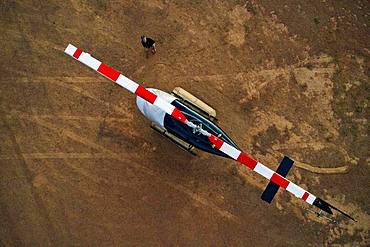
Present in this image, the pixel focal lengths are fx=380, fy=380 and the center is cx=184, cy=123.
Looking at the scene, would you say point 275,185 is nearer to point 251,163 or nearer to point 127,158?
point 251,163

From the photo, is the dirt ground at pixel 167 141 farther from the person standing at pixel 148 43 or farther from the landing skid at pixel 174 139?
the landing skid at pixel 174 139

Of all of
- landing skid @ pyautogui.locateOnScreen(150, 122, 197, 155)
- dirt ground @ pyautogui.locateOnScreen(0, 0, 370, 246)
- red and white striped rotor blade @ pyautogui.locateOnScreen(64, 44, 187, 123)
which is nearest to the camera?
red and white striped rotor blade @ pyautogui.locateOnScreen(64, 44, 187, 123)

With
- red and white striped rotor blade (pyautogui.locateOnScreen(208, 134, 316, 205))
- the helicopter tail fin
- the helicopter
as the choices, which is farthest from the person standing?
the helicopter tail fin

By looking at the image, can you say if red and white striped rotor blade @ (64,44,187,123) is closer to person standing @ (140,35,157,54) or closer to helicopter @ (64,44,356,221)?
helicopter @ (64,44,356,221)

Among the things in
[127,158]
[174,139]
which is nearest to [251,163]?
[174,139]

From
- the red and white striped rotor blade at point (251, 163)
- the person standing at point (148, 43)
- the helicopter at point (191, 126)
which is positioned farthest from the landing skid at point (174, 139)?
the person standing at point (148, 43)

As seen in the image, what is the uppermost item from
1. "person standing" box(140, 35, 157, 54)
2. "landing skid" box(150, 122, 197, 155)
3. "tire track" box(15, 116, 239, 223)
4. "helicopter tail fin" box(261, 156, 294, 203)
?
"person standing" box(140, 35, 157, 54)

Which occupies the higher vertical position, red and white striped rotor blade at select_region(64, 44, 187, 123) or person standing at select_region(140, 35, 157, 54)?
person standing at select_region(140, 35, 157, 54)
